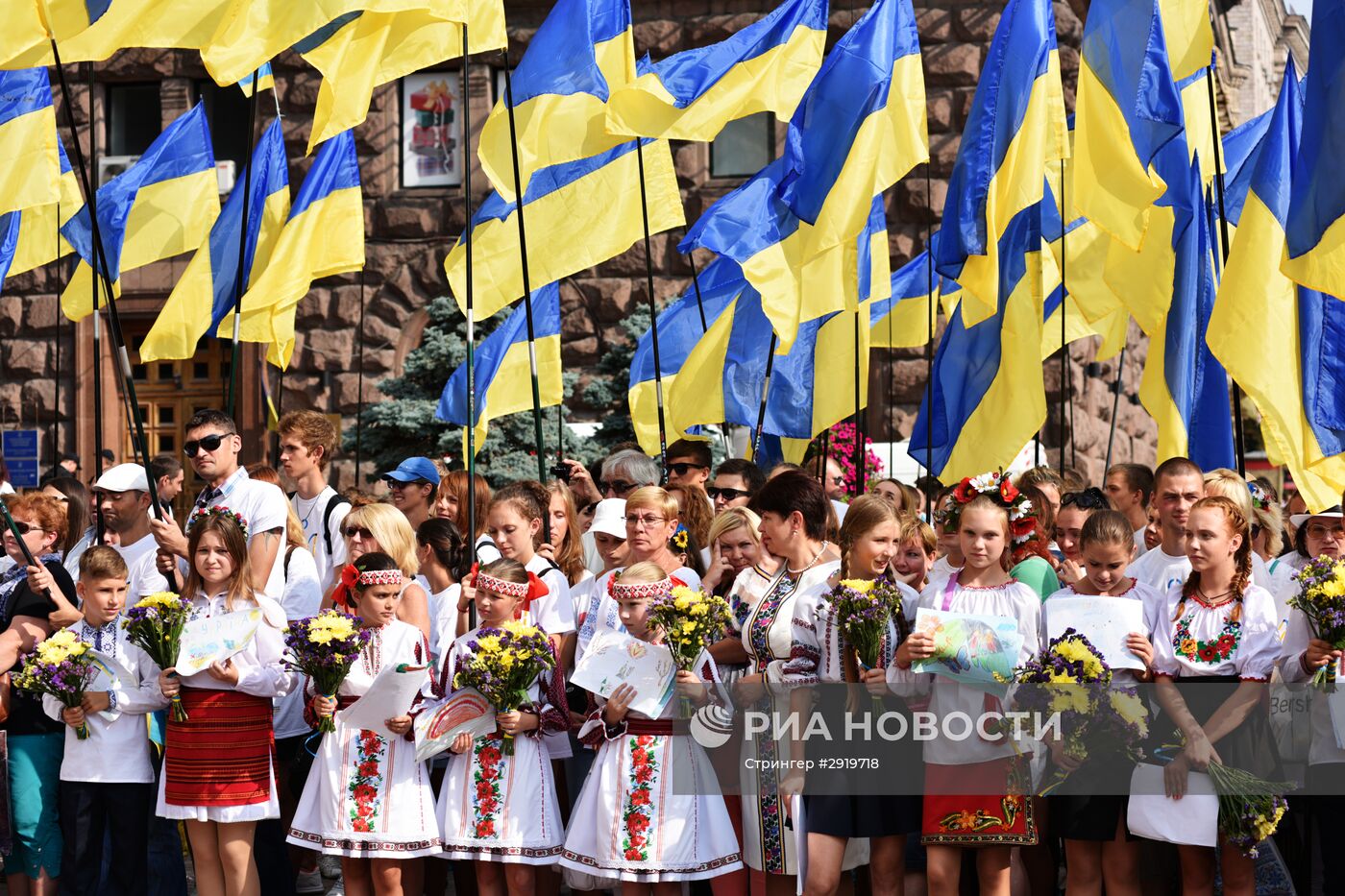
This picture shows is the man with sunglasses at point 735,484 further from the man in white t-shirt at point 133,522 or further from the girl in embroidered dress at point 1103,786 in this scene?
the man in white t-shirt at point 133,522

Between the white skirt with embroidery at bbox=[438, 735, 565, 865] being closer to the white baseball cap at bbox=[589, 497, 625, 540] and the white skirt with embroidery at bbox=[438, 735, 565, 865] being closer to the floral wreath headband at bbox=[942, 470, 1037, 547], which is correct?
the white baseball cap at bbox=[589, 497, 625, 540]

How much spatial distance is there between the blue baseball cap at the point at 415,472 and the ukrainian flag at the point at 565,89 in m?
1.40

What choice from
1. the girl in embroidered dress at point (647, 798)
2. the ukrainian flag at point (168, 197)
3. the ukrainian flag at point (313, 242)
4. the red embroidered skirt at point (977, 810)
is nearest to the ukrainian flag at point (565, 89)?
the ukrainian flag at point (313, 242)

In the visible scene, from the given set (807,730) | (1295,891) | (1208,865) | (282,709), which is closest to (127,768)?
(282,709)

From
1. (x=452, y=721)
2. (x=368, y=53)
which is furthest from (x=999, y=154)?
(x=452, y=721)

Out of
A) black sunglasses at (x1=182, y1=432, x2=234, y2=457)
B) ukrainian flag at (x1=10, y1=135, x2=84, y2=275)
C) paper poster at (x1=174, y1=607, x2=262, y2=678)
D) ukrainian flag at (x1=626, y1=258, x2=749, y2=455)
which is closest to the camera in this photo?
paper poster at (x1=174, y1=607, x2=262, y2=678)

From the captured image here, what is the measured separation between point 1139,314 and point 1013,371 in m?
0.91

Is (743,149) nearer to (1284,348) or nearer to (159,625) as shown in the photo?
(1284,348)

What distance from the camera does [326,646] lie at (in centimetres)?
637

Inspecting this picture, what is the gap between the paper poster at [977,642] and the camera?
5.91 meters

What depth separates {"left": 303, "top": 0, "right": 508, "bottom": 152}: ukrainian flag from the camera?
809 centimetres

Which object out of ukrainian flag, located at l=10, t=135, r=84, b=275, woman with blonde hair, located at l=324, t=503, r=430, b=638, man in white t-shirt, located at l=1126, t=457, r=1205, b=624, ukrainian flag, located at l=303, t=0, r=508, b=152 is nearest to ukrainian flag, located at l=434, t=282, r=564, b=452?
ukrainian flag, located at l=303, t=0, r=508, b=152

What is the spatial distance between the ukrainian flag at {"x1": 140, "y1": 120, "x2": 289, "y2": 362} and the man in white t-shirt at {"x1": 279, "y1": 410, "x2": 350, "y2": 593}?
2.34 m

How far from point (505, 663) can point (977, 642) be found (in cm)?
165
